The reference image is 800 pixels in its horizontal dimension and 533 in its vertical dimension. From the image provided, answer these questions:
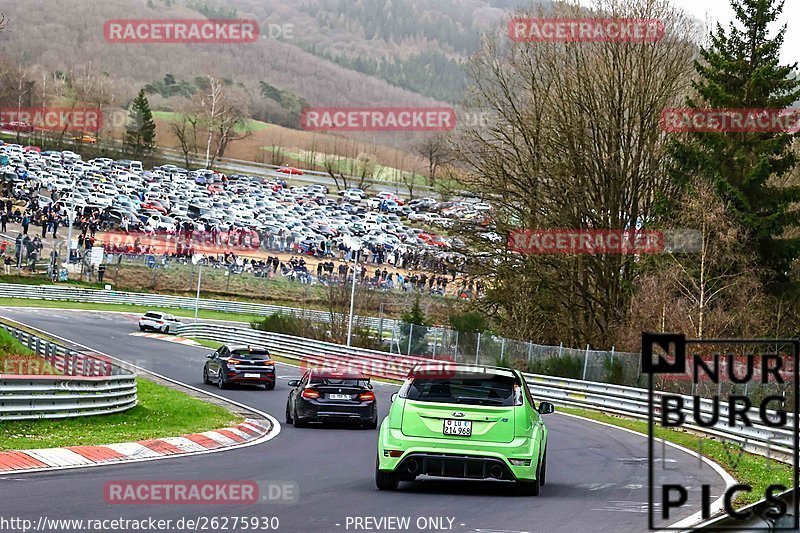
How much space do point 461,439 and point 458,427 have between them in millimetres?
143

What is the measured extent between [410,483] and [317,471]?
173cm

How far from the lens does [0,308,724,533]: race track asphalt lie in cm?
1090

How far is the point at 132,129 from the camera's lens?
150 meters

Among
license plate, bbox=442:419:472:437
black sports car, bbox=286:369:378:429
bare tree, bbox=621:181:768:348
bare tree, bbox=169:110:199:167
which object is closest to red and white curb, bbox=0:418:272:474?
black sports car, bbox=286:369:378:429

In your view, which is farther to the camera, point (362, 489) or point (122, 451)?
point (122, 451)

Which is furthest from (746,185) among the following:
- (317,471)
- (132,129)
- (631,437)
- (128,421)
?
(132,129)

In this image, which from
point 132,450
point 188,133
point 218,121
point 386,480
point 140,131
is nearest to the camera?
point 386,480

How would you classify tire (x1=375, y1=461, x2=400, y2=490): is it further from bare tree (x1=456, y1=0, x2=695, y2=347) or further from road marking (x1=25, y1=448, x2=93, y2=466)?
bare tree (x1=456, y1=0, x2=695, y2=347)

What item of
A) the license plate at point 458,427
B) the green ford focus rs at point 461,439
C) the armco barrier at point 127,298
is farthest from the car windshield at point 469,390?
the armco barrier at point 127,298

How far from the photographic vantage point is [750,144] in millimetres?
45281

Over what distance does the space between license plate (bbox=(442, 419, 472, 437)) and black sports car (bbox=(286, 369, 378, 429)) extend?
9.93m

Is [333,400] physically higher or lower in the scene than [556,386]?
higher

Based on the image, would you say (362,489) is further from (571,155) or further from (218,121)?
(218,121)

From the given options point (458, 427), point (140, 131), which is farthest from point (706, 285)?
point (140, 131)
